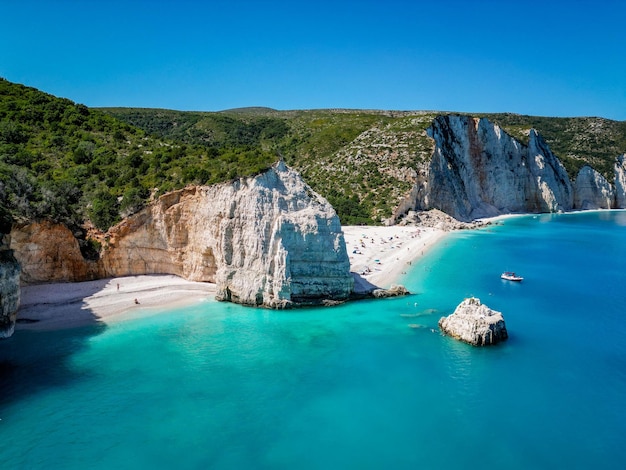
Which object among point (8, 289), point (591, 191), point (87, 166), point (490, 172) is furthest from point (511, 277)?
point (591, 191)

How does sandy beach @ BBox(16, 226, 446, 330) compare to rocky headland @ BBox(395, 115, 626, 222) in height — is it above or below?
below

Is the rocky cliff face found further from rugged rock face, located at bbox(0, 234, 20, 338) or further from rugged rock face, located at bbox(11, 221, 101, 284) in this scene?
rugged rock face, located at bbox(0, 234, 20, 338)

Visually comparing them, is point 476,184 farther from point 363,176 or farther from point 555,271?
point 555,271

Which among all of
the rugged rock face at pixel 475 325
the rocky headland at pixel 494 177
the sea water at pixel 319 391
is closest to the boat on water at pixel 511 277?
the sea water at pixel 319 391

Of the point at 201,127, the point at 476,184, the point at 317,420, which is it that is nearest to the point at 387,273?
the point at 317,420

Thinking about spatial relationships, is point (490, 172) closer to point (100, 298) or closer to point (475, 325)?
point (475, 325)

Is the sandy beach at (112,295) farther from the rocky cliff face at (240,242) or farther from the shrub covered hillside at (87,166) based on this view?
the shrub covered hillside at (87,166)

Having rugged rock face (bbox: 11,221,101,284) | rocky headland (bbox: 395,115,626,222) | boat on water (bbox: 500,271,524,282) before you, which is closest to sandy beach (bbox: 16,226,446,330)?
rugged rock face (bbox: 11,221,101,284)
